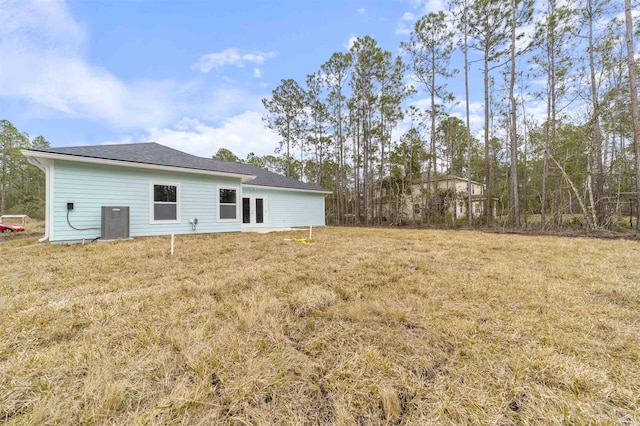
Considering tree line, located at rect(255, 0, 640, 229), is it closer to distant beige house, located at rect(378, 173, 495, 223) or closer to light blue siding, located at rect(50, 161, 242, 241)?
distant beige house, located at rect(378, 173, 495, 223)

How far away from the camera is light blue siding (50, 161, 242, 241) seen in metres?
5.87

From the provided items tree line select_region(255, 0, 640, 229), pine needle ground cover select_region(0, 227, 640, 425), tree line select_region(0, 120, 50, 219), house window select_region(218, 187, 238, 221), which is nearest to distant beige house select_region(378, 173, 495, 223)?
tree line select_region(255, 0, 640, 229)

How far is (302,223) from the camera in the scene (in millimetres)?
12703

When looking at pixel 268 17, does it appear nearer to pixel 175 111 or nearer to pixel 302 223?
pixel 175 111

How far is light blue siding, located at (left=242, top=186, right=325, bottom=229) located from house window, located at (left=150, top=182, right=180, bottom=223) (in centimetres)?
296

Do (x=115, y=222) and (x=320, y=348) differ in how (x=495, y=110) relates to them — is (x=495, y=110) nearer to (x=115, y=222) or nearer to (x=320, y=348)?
(x=320, y=348)

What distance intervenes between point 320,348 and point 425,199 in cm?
1443

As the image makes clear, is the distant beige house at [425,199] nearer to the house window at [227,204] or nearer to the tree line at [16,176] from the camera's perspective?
Answer: the house window at [227,204]

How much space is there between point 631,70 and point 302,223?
12849 mm

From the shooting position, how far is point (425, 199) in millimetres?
14461

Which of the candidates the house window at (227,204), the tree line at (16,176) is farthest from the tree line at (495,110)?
the tree line at (16,176)

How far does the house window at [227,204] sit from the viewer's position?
8750 mm

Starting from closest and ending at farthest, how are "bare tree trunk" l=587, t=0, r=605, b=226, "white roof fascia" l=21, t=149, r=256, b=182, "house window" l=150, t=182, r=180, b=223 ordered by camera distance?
"white roof fascia" l=21, t=149, r=256, b=182
"house window" l=150, t=182, r=180, b=223
"bare tree trunk" l=587, t=0, r=605, b=226

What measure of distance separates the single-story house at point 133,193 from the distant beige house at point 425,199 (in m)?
9.42
